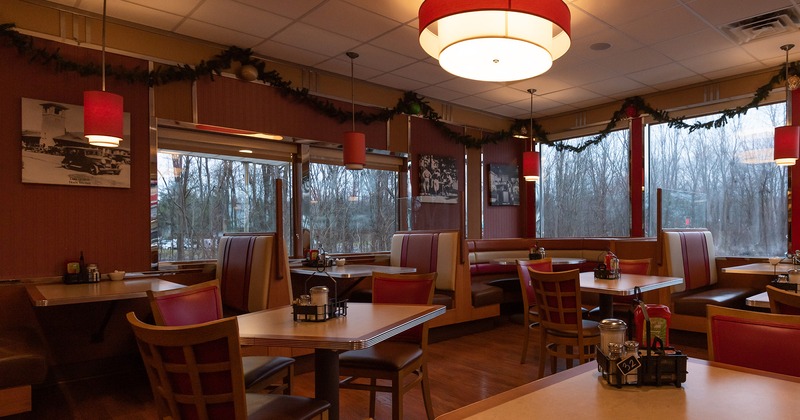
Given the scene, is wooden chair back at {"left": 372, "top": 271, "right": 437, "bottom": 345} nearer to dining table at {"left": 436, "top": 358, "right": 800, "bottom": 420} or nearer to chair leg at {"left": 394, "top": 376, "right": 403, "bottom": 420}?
chair leg at {"left": 394, "top": 376, "right": 403, "bottom": 420}

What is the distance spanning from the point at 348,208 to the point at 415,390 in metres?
3.07

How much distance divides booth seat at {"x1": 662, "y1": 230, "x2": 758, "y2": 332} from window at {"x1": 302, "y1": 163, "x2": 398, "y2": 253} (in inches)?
136

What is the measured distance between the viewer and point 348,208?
640cm

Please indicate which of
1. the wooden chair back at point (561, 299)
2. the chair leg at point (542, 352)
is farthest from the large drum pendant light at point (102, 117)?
the chair leg at point (542, 352)

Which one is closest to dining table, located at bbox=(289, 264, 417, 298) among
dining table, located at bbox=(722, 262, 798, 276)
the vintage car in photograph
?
the vintage car in photograph

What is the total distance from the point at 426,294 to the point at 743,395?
1930 mm

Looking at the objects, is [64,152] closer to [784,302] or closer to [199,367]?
[199,367]

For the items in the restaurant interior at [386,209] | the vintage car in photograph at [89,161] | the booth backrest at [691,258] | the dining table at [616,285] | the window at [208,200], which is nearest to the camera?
the restaurant interior at [386,209]

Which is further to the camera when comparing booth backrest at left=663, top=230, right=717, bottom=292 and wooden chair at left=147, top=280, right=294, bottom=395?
booth backrest at left=663, top=230, right=717, bottom=292

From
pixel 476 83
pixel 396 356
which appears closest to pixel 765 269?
pixel 476 83

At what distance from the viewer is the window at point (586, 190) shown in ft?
24.6

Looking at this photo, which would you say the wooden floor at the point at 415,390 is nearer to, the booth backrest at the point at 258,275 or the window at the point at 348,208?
the booth backrest at the point at 258,275

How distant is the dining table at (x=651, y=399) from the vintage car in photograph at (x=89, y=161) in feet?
14.4

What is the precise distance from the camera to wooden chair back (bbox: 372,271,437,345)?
9.98ft
